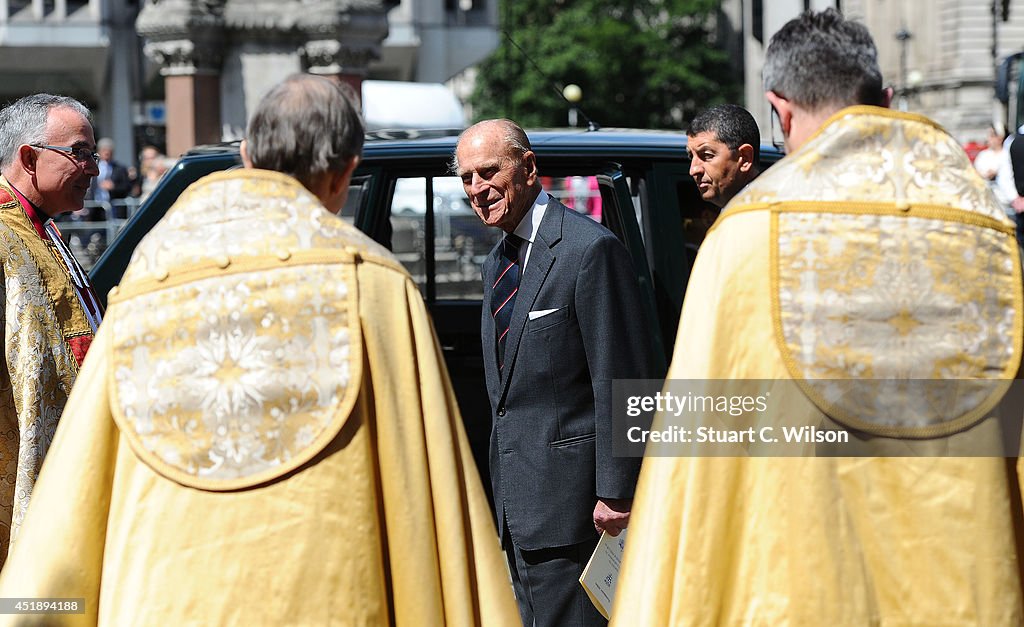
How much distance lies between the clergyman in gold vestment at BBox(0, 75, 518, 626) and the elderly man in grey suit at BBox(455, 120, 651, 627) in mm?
1086

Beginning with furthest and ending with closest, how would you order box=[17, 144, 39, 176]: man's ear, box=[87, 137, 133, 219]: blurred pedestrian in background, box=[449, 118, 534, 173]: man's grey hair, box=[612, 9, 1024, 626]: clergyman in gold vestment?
box=[87, 137, 133, 219]: blurred pedestrian in background, box=[17, 144, 39, 176]: man's ear, box=[449, 118, 534, 173]: man's grey hair, box=[612, 9, 1024, 626]: clergyman in gold vestment

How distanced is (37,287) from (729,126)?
2.19 meters

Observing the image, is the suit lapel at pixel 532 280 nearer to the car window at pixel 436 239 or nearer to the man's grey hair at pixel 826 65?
the car window at pixel 436 239

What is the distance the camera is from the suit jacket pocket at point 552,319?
3.78m

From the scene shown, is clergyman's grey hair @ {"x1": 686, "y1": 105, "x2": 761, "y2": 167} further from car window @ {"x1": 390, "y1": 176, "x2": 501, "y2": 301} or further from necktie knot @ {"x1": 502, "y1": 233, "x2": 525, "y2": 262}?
car window @ {"x1": 390, "y1": 176, "x2": 501, "y2": 301}

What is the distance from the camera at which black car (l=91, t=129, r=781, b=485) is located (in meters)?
5.07

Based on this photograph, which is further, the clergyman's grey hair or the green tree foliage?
the green tree foliage

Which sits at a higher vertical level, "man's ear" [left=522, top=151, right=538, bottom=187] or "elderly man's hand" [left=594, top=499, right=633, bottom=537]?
"man's ear" [left=522, top=151, right=538, bottom=187]

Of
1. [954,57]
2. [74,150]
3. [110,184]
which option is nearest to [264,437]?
[74,150]

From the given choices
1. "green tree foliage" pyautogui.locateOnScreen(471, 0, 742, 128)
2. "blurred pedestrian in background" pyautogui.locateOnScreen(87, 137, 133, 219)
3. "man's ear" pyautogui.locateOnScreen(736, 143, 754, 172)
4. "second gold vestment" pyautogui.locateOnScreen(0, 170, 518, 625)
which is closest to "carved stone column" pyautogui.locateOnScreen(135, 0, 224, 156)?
"blurred pedestrian in background" pyautogui.locateOnScreen(87, 137, 133, 219)

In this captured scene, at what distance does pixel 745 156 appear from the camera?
4570 millimetres

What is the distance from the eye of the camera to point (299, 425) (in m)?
2.60

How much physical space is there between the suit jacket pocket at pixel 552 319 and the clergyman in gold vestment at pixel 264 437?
1118 mm

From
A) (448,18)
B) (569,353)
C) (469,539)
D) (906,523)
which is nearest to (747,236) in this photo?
(906,523)
